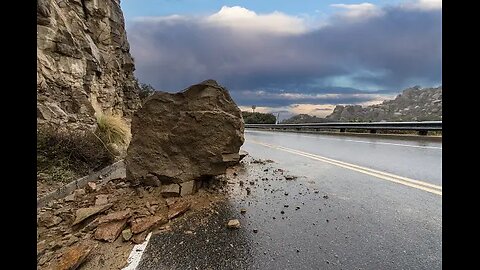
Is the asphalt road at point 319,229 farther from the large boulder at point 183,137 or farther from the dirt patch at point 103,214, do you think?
the large boulder at point 183,137

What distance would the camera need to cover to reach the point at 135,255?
3.24 meters

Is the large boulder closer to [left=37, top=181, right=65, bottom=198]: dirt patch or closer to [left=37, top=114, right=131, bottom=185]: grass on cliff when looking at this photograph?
[left=37, top=181, right=65, bottom=198]: dirt patch

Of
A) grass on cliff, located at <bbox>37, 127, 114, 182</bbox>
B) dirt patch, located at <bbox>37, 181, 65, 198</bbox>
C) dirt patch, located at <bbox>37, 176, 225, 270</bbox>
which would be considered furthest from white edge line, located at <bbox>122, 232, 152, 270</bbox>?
grass on cliff, located at <bbox>37, 127, 114, 182</bbox>

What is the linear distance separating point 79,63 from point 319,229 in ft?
35.8

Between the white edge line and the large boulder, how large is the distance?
215cm

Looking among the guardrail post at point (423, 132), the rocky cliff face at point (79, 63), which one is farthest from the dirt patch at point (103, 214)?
the guardrail post at point (423, 132)

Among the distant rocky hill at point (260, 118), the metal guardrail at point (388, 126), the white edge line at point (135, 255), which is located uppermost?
the distant rocky hill at point (260, 118)

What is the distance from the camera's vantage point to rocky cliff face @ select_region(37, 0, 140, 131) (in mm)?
9156

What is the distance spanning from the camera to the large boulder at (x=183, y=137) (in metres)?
5.73

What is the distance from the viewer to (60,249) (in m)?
3.45

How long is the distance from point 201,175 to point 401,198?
3282mm

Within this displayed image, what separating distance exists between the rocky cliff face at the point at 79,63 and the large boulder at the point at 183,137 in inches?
136
